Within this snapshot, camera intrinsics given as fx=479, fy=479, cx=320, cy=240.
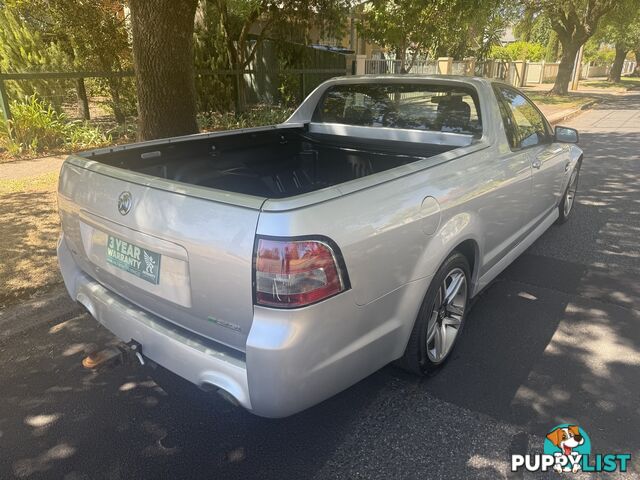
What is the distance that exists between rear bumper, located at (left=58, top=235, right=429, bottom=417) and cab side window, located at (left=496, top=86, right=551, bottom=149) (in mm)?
1873

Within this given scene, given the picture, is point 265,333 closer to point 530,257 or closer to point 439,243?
point 439,243

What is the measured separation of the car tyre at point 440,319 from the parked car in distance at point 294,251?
1cm

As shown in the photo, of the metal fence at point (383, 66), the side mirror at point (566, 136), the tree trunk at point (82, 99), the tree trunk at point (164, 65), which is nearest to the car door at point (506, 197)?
the side mirror at point (566, 136)

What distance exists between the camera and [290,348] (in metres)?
1.88

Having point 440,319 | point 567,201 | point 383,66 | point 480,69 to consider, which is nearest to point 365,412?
point 440,319

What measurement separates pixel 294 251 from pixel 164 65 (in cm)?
423

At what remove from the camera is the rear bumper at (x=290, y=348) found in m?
1.89

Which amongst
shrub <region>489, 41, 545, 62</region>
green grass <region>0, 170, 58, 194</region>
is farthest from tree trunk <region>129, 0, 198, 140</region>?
shrub <region>489, 41, 545, 62</region>

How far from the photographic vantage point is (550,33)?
4088 cm

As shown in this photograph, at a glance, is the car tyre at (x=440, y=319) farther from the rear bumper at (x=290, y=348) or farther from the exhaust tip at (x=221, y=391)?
the exhaust tip at (x=221, y=391)

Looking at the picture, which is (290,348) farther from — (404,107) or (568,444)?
(404,107)

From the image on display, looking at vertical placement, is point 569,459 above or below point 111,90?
below

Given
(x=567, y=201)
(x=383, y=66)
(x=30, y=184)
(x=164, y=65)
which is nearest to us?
(x=164, y=65)

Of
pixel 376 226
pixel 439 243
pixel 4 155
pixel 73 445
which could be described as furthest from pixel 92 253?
pixel 4 155
